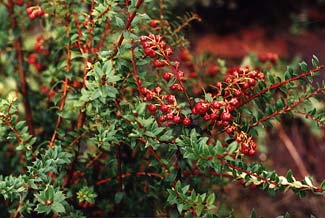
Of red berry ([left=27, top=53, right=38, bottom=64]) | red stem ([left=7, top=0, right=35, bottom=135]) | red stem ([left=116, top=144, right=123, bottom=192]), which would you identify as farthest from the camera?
red berry ([left=27, top=53, right=38, bottom=64])

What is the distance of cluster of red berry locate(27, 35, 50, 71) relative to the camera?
2.14 meters

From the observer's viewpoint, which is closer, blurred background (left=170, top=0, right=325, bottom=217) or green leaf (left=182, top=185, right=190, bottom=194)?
green leaf (left=182, top=185, right=190, bottom=194)

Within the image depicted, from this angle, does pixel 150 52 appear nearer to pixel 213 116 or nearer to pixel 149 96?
pixel 149 96

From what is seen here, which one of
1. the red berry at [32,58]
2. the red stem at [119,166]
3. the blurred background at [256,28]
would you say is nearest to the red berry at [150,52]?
the red stem at [119,166]

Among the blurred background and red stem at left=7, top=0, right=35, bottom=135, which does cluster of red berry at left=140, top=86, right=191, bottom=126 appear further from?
the blurred background

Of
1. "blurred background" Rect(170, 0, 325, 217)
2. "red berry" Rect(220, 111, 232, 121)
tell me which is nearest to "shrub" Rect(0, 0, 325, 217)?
"red berry" Rect(220, 111, 232, 121)

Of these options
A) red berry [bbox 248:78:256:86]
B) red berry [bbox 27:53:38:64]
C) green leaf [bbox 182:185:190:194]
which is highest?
red berry [bbox 248:78:256:86]

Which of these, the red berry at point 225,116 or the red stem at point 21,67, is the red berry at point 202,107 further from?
the red stem at point 21,67

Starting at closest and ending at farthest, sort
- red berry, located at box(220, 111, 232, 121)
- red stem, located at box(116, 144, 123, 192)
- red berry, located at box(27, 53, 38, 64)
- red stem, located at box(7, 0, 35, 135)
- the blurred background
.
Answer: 1. red berry, located at box(220, 111, 232, 121)
2. red stem, located at box(116, 144, 123, 192)
3. red stem, located at box(7, 0, 35, 135)
4. red berry, located at box(27, 53, 38, 64)
5. the blurred background

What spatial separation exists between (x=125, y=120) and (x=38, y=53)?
900mm

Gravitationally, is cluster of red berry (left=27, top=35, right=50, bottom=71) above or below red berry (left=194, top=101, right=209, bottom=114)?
below

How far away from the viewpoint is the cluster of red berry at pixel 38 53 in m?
2.14

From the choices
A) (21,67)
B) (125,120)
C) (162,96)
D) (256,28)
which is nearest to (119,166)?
(125,120)

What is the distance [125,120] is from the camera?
4.95 feet
